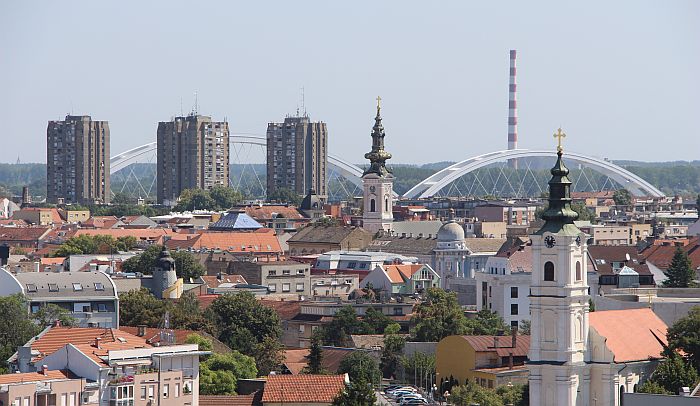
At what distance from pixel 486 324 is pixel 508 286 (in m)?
10.0

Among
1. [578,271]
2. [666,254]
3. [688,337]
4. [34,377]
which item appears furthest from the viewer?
[666,254]

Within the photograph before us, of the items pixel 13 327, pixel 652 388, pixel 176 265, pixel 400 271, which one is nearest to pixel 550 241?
pixel 652 388

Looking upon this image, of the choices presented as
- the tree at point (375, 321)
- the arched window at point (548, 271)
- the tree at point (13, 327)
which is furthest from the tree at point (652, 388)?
the tree at point (375, 321)

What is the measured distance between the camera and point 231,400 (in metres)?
59.7

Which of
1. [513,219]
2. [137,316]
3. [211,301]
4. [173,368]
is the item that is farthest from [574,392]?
[513,219]

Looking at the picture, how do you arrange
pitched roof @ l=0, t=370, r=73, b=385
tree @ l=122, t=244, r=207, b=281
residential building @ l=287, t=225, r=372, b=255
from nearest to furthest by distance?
pitched roof @ l=0, t=370, r=73, b=385, tree @ l=122, t=244, r=207, b=281, residential building @ l=287, t=225, r=372, b=255

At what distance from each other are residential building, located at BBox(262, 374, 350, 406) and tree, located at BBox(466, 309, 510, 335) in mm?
17626

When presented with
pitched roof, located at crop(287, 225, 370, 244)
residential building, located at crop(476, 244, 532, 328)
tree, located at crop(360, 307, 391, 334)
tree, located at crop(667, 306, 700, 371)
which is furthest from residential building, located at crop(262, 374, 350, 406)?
pitched roof, located at crop(287, 225, 370, 244)

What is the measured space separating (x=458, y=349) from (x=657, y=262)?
124 ft

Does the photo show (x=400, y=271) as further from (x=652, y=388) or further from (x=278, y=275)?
(x=652, y=388)

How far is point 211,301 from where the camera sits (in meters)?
88.8

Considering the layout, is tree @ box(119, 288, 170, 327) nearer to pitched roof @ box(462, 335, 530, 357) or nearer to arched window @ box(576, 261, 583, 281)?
pitched roof @ box(462, 335, 530, 357)

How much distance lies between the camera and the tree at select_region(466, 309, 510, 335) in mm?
78875

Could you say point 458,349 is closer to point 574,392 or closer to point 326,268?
point 574,392
